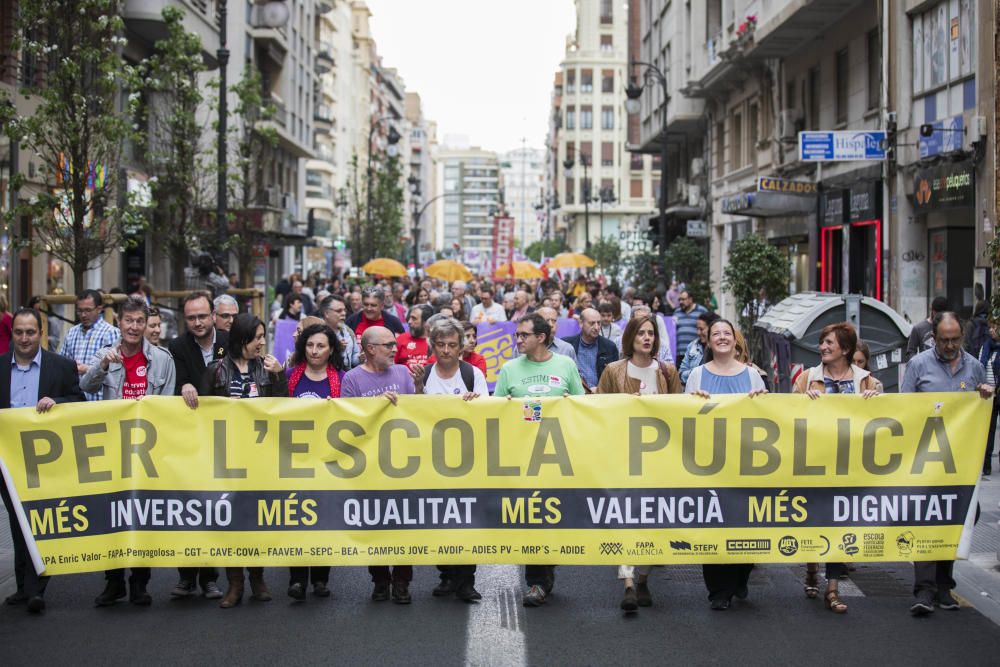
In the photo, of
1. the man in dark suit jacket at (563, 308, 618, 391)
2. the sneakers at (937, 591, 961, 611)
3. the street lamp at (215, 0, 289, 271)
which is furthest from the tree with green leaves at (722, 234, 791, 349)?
the sneakers at (937, 591, 961, 611)

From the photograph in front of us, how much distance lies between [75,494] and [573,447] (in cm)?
298

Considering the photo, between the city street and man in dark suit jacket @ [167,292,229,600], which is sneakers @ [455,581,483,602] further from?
man in dark suit jacket @ [167,292,229,600]

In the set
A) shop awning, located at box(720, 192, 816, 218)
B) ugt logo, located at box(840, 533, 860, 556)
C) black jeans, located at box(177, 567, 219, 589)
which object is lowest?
black jeans, located at box(177, 567, 219, 589)

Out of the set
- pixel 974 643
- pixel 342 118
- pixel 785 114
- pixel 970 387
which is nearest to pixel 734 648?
pixel 974 643

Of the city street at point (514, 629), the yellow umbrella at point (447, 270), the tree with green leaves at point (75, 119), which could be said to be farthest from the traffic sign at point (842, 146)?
the city street at point (514, 629)

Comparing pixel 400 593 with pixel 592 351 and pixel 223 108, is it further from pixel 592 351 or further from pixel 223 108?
pixel 223 108

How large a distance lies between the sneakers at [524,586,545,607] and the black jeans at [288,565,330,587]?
4.21ft

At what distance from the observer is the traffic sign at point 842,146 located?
890 inches

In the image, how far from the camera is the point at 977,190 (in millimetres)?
19859

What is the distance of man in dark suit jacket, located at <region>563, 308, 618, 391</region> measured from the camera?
12250 mm

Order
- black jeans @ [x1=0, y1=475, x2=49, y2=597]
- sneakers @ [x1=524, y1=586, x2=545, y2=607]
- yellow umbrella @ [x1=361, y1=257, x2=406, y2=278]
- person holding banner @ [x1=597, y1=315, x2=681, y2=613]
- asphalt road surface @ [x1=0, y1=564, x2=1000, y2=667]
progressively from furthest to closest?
yellow umbrella @ [x1=361, y1=257, x2=406, y2=278], person holding banner @ [x1=597, y1=315, x2=681, y2=613], sneakers @ [x1=524, y1=586, x2=545, y2=607], black jeans @ [x1=0, y1=475, x2=49, y2=597], asphalt road surface @ [x1=0, y1=564, x2=1000, y2=667]

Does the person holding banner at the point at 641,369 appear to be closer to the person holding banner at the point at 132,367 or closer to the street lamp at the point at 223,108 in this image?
the person holding banner at the point at 132,367

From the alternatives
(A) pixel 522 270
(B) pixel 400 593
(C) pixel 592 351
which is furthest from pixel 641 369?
(A) pixel 522 270

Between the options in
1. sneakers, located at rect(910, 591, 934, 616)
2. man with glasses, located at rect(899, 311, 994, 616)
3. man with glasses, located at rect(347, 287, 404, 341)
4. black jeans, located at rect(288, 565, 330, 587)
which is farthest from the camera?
man with glasses, located at rect(347, 287, 404, 341)
